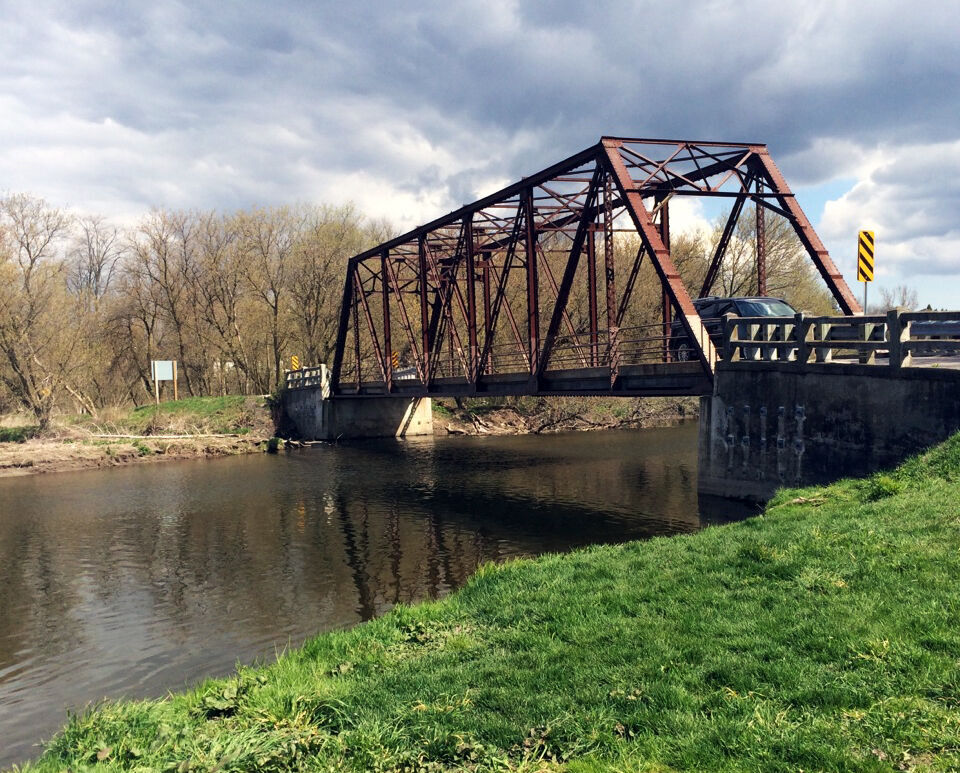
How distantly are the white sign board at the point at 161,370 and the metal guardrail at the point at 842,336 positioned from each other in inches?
1590

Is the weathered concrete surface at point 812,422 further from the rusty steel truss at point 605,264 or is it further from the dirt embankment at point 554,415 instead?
the dirt embankment at point 554,415

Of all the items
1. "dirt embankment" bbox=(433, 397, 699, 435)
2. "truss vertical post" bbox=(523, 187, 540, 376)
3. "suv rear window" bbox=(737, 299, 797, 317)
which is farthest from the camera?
"dirt embankment" bbox=(433, 397, 699, 435)

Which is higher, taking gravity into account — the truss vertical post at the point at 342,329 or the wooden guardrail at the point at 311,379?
the truss vertical post at the point at 342,329

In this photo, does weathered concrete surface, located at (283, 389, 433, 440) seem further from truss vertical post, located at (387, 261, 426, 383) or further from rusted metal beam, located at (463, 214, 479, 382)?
rusted metal beam, located at (463, 214, 479, 382)

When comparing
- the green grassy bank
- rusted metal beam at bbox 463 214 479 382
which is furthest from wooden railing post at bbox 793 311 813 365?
rusted metal beam at bbox 463 214 479 382

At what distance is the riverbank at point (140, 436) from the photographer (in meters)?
35.4

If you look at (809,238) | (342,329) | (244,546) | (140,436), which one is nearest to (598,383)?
(809,238)

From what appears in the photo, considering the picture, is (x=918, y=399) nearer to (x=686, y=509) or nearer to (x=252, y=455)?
(x=686, y=509)

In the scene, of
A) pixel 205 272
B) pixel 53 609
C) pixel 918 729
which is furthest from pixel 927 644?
pixel 205 272

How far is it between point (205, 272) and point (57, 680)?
5026cm

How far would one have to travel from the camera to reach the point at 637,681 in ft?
19.3

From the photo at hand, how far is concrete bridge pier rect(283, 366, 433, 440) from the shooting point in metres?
45.4

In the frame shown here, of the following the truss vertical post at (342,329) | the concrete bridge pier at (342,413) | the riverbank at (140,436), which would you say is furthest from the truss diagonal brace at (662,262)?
the riverbank at (140,436)

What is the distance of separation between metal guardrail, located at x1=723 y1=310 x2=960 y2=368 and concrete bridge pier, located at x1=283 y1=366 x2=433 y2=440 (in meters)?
29.9
